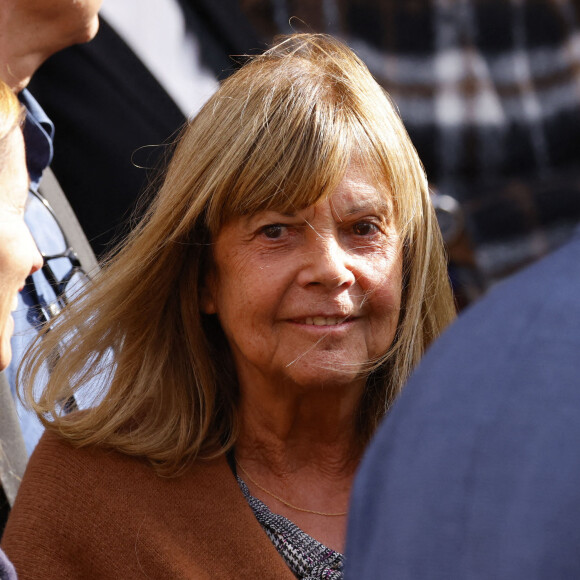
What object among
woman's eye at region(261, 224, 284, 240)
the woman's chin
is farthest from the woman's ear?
the woman's chin

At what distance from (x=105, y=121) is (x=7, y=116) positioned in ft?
3.65

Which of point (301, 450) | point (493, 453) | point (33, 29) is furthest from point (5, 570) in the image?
point (33, 29)

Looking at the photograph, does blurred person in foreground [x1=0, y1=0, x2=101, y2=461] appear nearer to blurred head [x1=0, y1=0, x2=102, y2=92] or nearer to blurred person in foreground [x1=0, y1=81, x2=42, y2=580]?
blurred head [x1=0, y1=0, x2=102, y2=92]

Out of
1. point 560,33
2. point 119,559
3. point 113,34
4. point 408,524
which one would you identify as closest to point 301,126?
point 119,559

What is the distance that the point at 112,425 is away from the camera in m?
1.82

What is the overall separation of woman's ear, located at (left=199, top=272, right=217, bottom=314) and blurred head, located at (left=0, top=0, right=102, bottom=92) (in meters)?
0.60

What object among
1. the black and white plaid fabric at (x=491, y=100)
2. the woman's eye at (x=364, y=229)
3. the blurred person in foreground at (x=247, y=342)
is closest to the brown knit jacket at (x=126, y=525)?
the blurred person in foreground at (x=247, y=342)

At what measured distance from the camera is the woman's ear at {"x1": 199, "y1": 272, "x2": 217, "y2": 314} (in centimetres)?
189

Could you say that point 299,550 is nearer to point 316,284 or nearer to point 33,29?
point 316,284

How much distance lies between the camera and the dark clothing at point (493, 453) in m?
0.65

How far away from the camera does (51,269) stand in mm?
2086

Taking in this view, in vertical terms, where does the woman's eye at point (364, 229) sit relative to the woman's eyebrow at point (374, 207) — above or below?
below

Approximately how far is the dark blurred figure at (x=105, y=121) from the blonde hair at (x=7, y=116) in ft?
2.64

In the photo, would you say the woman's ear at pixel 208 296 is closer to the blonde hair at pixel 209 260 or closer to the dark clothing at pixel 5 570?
the blonde hair at pixel 209 260
